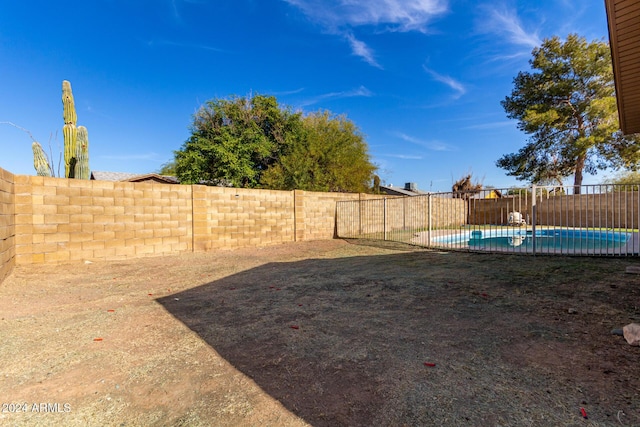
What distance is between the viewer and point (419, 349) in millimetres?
2279

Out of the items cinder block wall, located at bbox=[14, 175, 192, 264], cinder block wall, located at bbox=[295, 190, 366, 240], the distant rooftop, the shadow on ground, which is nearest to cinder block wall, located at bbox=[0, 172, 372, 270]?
cinder block wall, located at bbox=[14, 175, 192, 264]

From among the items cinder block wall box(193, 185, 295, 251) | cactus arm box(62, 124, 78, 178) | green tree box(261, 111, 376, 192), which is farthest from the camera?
green tree box(261, 111, 376, 192)

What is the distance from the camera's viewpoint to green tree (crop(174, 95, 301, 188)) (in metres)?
14.4

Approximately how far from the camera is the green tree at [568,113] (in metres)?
14.7

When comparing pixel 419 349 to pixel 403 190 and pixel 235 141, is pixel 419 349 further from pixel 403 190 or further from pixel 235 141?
pixel 403 190

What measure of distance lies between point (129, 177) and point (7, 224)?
60.6 feet

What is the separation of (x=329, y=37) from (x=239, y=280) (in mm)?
13793

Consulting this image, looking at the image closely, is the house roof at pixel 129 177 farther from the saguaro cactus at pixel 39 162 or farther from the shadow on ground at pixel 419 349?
the shadow on ground at pixel 419 349

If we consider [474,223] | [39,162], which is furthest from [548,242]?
[39,162]

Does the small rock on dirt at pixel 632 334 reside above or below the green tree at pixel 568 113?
below

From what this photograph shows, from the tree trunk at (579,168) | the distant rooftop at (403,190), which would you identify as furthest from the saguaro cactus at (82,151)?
the distant rooftop at (403,190)

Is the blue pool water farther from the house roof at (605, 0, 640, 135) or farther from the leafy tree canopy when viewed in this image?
the leafy tree canopy

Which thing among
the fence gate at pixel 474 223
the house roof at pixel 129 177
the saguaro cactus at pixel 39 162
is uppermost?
the house roof at pixel 129 177

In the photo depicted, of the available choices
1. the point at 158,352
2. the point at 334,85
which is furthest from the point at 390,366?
the point at 334,85
